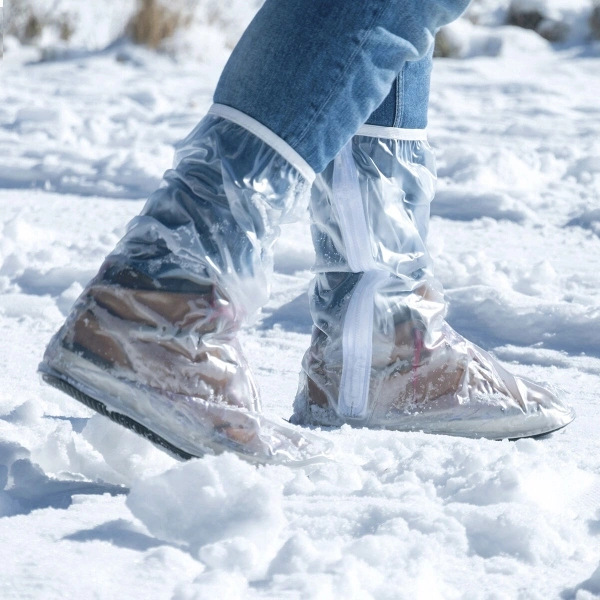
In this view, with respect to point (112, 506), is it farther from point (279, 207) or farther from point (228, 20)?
point (228, 20)

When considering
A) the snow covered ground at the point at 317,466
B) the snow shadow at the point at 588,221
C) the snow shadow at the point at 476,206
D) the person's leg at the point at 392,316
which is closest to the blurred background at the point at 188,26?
the snow covered ground at the point at 317,466

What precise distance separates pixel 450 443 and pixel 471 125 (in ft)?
9.77

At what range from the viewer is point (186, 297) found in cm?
105

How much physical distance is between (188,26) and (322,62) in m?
6.73

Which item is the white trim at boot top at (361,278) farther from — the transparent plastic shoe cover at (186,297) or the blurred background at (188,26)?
the blurred background at (188,26)

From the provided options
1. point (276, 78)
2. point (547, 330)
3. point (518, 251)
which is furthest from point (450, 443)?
point (518, 251)

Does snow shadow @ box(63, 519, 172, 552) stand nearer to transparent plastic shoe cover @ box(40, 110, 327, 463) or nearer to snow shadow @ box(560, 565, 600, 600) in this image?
transparent plastic shoe cover @ box(40, 110, 327, 463)

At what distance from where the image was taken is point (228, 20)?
8648 millimetres

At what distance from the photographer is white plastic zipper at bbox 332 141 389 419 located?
124cm

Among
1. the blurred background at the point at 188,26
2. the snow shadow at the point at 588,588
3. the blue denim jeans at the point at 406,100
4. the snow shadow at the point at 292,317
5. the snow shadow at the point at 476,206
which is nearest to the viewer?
the snow shadow at the point at 588,588

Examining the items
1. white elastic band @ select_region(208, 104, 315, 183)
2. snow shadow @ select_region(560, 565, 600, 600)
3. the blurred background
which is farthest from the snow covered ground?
the blurred background

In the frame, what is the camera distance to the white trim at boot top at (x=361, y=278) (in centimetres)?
124

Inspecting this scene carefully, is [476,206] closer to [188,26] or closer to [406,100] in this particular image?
[406,100]

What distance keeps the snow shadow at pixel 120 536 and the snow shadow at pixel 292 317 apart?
998mm
